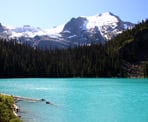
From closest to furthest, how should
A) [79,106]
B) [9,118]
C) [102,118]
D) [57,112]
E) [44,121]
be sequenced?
[9,118], [44,121], [102,118], [57,112], [79,106]

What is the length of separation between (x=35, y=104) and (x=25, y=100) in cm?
500

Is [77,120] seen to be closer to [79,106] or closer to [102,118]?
[102,118]

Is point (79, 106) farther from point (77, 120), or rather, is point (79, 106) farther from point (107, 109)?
point (77, 120)

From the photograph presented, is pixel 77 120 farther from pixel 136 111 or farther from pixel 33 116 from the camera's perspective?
pixel 136 111

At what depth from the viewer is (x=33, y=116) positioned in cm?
4825

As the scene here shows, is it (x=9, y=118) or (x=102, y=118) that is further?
(x=102, y=118)

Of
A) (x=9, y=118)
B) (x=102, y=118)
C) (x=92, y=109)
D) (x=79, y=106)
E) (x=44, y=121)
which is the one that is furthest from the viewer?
(x=79, y=106)

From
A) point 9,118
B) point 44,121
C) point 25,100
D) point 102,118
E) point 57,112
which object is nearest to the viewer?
point 9,118

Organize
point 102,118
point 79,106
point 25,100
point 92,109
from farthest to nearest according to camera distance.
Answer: point 25,100 < point 79,106 < point 92,109 < point 102,118

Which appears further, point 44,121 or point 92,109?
point 92,109

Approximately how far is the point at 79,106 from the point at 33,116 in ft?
45.4

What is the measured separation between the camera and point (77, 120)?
1811 inches

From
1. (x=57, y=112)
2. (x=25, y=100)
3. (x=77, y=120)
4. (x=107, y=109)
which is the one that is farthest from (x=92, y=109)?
(x=25, y=100)

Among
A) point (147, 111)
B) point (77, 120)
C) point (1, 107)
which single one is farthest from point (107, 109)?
point (1, 107)
